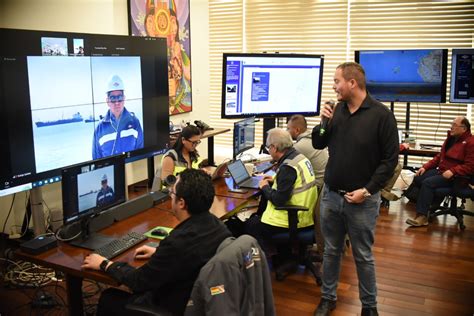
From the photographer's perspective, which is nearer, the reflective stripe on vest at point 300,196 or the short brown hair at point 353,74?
the short brown hair at point 353,74

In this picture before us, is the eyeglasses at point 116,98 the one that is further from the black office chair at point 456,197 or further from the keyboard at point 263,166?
the black office chair at point 456,197

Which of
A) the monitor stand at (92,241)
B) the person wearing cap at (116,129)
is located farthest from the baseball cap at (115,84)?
the monitor stand at (92,241)

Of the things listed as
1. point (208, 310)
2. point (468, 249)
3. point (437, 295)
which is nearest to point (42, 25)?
point (208, 310)

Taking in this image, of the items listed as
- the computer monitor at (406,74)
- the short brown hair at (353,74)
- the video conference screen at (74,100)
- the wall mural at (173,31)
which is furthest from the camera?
the computer monitor at (406,74)

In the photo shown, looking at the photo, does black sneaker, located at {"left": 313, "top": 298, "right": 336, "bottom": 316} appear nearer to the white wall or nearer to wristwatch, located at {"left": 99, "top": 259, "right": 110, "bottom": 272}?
wristwatch, located at {"left": 99, "top": 259, "right": 110, "bottom": 272}

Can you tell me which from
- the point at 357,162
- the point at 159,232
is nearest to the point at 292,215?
the point at 357,162

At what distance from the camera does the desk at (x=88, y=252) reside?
2.48 m

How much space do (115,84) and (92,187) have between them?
6.24ft

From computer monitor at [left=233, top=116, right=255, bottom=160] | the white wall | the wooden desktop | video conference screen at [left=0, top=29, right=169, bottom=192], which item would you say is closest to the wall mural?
the white wall

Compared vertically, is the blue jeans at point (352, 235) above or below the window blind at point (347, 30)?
below

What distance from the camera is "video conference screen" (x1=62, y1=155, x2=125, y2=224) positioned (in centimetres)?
259

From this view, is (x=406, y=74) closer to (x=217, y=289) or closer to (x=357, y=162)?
(x=357, y=162)

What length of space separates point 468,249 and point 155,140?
3.13 metres

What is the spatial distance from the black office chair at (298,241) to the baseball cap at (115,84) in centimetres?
187
